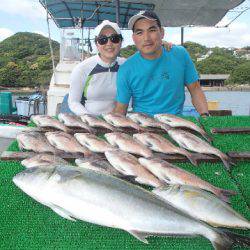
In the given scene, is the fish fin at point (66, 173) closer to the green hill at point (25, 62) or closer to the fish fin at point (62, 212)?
the fish fin at point (62, 212)

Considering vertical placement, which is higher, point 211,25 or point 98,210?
point 211,25

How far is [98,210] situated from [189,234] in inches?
17.3

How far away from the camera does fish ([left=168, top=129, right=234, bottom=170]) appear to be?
2739 millimetres

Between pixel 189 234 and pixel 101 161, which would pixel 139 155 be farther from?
pixel 189 234

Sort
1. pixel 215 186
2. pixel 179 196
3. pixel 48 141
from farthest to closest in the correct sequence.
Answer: pixel 48 141 < pixel 215 186 < pixel 179 196

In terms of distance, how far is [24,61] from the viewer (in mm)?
36875

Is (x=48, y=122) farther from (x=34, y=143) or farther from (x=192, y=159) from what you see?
(x=192, y=159)

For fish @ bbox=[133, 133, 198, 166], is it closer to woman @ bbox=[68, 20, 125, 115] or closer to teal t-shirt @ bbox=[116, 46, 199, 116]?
teal t-shirt @ bbox=[116, 46, 199, 116]

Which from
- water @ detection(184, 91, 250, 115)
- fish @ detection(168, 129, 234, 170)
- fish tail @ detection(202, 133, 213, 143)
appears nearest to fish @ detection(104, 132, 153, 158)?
fish @ detection(168, 129, 234, 170)

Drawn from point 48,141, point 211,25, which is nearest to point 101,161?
point 48,141

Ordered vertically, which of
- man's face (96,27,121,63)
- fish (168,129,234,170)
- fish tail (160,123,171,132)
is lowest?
fish (168,129,234,170)

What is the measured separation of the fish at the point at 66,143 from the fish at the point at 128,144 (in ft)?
0.82

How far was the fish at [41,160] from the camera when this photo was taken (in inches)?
99.3

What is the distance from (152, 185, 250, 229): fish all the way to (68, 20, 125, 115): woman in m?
3.10
